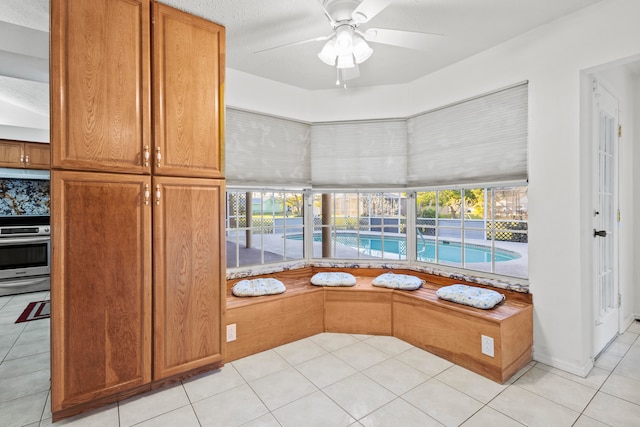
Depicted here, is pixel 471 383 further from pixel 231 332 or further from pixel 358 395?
pixel 231 332

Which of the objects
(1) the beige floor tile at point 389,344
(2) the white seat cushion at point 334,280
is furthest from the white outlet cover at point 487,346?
(2) the white seat cushion at point 334,280

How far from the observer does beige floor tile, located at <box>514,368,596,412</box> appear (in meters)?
1.84

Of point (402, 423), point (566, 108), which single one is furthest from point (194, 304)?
point (566, 108)

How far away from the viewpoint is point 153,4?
1.89 m

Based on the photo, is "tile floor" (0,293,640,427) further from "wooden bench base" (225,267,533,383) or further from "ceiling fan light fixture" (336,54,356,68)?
"ceiling fan light fixture" (336,54,356,68)

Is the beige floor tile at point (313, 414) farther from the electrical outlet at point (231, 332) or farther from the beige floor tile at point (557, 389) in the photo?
the beige floor tile at point (557, 389)

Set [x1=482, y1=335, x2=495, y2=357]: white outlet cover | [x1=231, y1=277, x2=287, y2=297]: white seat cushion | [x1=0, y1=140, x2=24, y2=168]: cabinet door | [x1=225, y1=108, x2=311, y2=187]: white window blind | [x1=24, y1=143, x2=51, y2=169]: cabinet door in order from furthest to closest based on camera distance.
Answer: [x1=24, y1=143, x2=51, y2=169]: cabinet door, [x1=0, y1=140, x2=24, y2=168]: cabinet door, [x1=225, y1=108, x2=311, y2=187]: white window blind, [x1=231, y1=277, x2=287, y2=297]: white seat cushion, [x1=482, y1=335, x2=495, y2=357]: white outlet cover

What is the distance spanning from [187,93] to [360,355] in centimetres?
235

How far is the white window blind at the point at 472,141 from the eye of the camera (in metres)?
2.45

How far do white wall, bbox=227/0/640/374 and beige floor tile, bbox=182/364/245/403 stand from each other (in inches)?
90.4

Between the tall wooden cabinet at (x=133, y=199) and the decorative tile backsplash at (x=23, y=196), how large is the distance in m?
4.30

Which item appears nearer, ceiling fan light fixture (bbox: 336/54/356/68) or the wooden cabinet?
ceiling fan light fixture (bbox: 336/54/356/68)

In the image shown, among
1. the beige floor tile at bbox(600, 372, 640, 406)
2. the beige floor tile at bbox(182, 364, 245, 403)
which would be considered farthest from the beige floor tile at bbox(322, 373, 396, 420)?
the beige floor tile at bbox(600, 372, 640, 406)

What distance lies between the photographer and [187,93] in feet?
6.63
